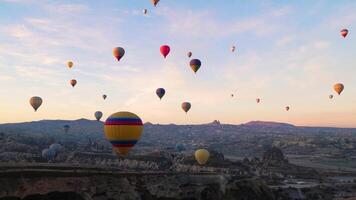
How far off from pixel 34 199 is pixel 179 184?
2244cm

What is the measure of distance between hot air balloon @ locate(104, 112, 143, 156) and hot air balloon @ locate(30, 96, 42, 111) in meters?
36.2

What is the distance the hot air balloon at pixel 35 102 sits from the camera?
84.9 metres

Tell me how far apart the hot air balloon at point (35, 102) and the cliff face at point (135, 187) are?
3158cm

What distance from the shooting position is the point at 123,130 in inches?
2060

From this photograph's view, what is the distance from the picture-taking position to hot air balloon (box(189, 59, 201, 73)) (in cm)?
7594

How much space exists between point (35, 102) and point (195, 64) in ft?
105

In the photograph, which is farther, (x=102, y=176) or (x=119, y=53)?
(x=119, y=53)

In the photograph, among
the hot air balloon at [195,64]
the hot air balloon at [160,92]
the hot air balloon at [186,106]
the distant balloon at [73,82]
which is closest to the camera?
the hot air balloon at [195,64]

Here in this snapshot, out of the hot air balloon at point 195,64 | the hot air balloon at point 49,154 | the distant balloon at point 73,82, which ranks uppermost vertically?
the distant balloon at point 73,82

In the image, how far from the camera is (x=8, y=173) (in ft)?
170

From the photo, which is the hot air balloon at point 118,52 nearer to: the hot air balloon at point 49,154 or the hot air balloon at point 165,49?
the hot air balloon at point 165,49

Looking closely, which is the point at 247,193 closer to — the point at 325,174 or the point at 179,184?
the point at 179,184

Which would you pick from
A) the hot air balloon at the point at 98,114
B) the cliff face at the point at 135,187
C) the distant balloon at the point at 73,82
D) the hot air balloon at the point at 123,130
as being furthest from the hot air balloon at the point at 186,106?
the hot air balloon at the point at 123,130

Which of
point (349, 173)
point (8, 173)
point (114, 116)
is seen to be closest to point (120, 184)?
point (114, 116)
